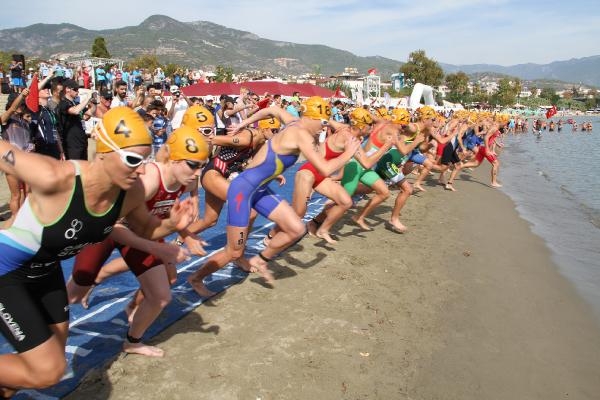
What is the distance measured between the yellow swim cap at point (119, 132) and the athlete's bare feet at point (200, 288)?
2.63 meters

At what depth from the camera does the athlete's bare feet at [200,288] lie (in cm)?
492

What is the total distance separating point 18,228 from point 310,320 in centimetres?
277

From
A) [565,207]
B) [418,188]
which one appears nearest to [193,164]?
[418,188]

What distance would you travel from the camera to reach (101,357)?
370 centimetres

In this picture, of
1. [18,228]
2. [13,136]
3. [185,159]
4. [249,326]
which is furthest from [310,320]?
[13,136]

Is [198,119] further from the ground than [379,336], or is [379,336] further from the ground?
[198,119]

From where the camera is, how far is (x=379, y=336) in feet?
14.0

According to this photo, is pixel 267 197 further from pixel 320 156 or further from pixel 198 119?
pixel 198 119

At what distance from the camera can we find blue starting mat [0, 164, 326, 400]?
137 inches

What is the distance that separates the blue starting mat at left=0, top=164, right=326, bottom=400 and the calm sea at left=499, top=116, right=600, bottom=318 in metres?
4.69

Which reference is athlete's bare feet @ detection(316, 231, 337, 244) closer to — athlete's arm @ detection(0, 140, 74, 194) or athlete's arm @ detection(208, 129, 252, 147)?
athlete's arm @ detection(208, 129, 252, 147)

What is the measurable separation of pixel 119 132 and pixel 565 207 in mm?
12993

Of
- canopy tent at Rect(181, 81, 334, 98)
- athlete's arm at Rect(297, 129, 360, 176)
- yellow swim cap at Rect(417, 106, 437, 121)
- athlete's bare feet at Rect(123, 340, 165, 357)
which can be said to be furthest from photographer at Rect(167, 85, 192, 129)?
canopy tent at Rect(181, 81, 334, 98)

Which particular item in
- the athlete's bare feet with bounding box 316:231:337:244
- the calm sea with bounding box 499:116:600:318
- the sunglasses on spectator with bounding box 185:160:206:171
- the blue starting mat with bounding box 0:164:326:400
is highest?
the sunglasses on spectator with bounding box 185:160:206:171
